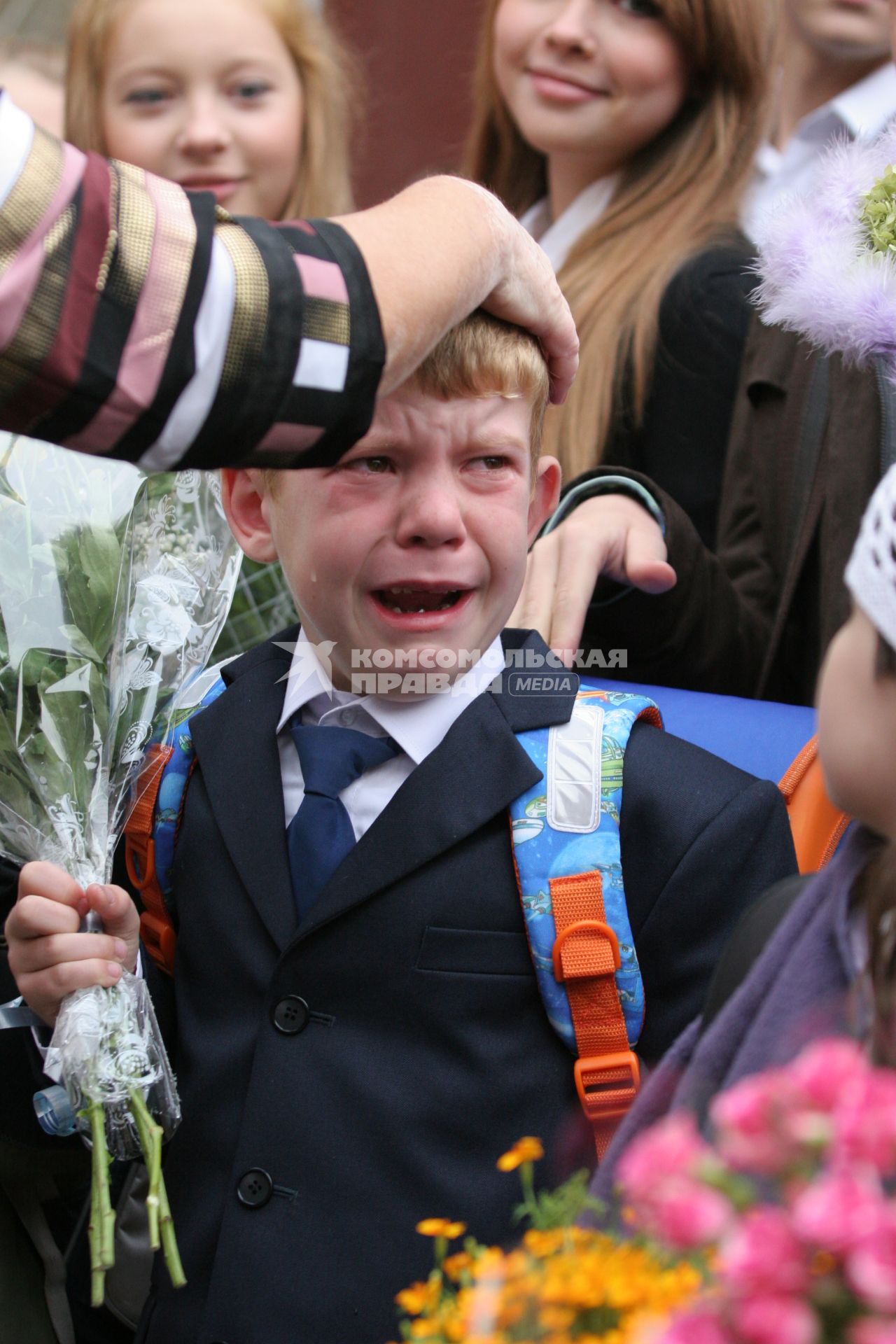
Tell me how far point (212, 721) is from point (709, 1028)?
0.86m

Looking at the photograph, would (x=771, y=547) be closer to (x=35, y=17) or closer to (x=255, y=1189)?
(x=255, y=1189)

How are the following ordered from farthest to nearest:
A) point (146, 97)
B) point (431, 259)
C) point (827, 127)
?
point (146, 97) → point (827, 127) → point (431, 259)

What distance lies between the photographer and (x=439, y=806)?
5.37ft

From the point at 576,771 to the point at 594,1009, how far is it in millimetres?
273

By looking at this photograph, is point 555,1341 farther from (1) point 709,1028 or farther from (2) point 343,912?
(2) point 343,912

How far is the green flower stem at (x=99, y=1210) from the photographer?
1438 mm

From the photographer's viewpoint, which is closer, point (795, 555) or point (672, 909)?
point (672, 909)

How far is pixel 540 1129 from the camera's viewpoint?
5.19ft

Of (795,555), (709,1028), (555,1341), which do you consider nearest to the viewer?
(555,1341)

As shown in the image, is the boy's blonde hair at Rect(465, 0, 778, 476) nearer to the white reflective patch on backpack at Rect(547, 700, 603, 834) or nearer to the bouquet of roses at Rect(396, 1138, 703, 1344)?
the white reflective patch on backpack at Rect(547, 700, 603, 834)

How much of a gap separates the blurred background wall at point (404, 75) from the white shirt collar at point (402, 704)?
3369 mm

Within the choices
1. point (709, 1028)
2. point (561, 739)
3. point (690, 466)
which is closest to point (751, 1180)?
point (709, 1028)

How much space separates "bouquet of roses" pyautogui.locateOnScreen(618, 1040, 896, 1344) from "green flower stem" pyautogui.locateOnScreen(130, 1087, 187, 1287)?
3.10 ft

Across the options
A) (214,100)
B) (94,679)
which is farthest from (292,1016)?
(214,100)
